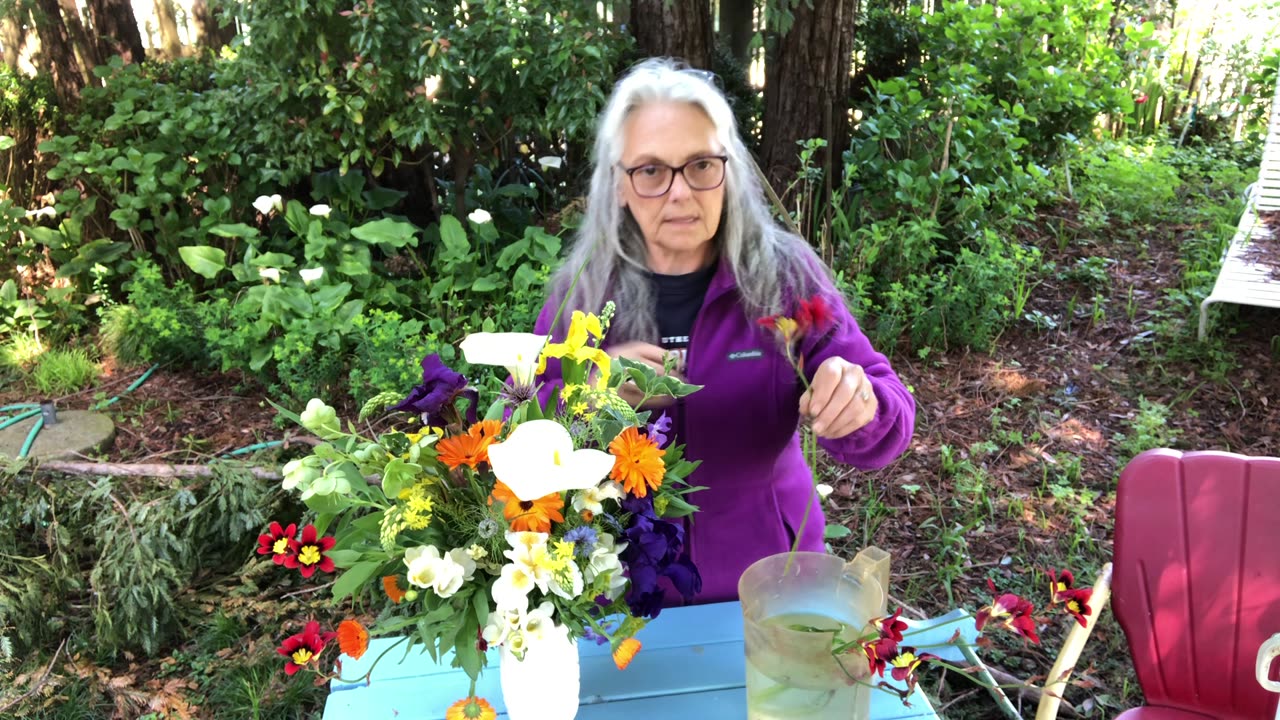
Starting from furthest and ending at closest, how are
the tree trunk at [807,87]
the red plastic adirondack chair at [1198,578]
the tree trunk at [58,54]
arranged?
the tree trunk at [807,87], the tree trunk at [58,54], the red plastic adirondack chair at [1198,578]

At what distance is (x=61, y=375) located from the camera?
10.5ft

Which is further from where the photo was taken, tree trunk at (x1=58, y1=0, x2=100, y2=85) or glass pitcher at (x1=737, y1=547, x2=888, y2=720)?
tree trunk at (x1=58, y1=0, x2=100, y2=85)

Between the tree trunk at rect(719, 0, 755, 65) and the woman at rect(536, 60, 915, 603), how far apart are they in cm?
282

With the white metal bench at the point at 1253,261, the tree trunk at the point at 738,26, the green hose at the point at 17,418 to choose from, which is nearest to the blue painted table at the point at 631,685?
the green hose at the point at 17,418

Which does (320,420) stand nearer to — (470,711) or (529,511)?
(529,511)

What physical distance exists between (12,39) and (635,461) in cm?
392

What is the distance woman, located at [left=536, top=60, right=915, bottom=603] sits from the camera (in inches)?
58.6

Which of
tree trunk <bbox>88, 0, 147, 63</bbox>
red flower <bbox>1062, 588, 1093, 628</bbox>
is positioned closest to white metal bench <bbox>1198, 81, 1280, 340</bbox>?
red flower <bbox>1062, 588, 1093, 628</bbox>

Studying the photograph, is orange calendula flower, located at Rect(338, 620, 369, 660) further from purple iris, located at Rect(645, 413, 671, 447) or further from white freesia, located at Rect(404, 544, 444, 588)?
purple iris, located at Rect(645, 413, 671, 447)

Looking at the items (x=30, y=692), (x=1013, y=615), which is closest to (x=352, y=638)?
(x=1013, y=615)

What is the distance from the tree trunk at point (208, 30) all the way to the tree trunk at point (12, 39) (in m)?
1.23

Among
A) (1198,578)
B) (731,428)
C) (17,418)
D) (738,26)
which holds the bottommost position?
(17,418)

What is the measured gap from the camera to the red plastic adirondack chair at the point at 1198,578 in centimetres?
139

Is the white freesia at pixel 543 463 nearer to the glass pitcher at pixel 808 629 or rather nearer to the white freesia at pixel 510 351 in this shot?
the white freesia at pixel 510 351
